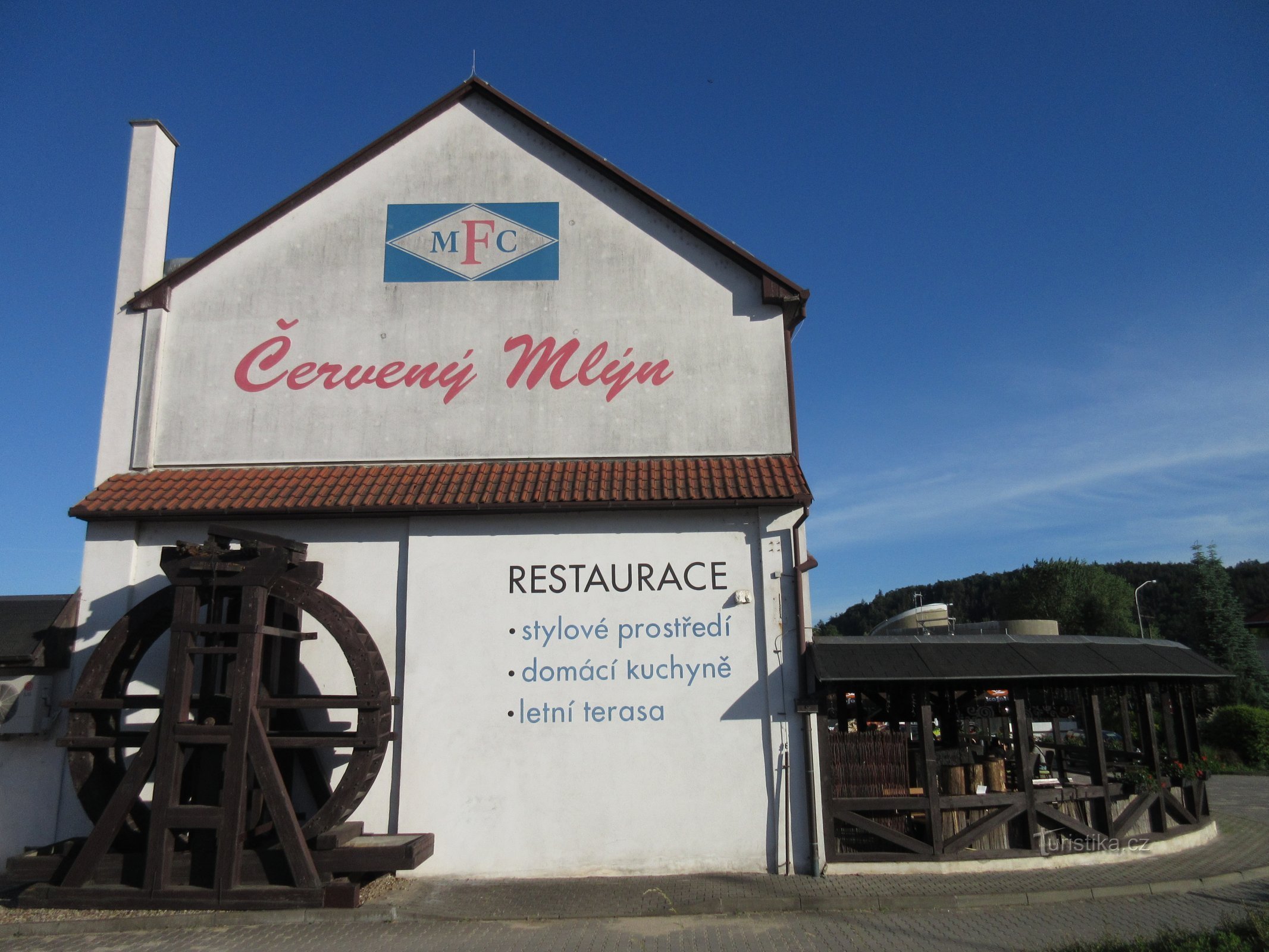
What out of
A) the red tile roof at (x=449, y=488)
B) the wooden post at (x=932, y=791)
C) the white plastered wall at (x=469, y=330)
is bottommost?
the wooden post at (x=932, y=791)

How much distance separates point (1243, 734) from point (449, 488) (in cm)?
2432

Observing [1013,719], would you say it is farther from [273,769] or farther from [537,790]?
[273,769]

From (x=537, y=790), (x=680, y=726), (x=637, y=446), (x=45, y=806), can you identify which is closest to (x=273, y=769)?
(x=537, y=790)

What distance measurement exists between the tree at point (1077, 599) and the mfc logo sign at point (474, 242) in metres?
47.5

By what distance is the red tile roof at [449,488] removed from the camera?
10.7 m

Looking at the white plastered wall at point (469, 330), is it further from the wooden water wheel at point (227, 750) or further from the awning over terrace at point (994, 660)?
the awning over terrace at point (994, 660)

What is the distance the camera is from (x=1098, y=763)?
37.2 feet

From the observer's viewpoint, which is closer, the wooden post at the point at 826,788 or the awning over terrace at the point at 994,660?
the wooden post at the point at 826,788

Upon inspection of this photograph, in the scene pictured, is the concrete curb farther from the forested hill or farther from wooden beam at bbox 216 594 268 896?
the forested hill

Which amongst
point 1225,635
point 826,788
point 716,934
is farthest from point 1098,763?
point 1225,635

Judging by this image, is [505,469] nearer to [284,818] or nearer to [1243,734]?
[284,818]

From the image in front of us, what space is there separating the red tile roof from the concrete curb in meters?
4.48

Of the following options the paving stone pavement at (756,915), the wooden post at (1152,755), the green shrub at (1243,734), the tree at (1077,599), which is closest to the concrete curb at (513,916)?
the paving stone pavement at (756,915)

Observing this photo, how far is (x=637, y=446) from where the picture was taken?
460 inches
